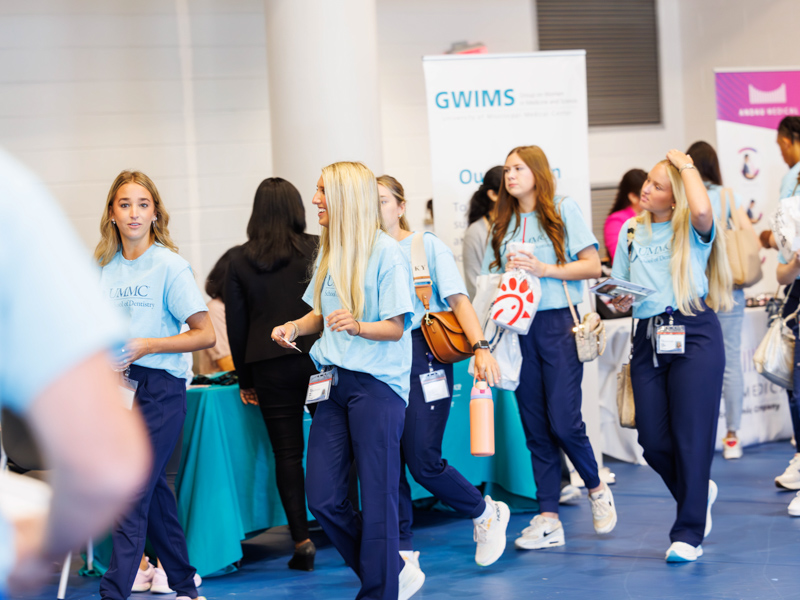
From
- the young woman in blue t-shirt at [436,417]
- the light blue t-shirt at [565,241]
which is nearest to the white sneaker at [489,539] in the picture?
the young woman in blue t-shirt at [436,417]

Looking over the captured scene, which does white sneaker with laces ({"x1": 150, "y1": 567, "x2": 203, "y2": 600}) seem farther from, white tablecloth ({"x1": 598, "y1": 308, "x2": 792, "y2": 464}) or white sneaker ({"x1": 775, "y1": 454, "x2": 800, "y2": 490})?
white sneaker ({"x1": 775, "y1": 454, "x2": 800, "y2": 490})

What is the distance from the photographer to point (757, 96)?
5676mm

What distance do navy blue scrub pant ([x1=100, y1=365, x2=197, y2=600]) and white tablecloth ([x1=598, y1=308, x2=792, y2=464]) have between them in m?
2.73

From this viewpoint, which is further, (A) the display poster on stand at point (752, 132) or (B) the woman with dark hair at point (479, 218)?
(A) the display poster on stand at point (752, 132)

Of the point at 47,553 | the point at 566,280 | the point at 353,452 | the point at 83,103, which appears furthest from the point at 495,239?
the point at 83,103

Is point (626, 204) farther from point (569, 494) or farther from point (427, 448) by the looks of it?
point (427, 448)

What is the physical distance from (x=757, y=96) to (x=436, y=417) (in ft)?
12.5

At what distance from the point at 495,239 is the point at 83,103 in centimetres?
347

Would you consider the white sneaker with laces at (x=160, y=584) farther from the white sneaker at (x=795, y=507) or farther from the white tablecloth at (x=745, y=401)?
the white tablecloth at (x=745, y=401)

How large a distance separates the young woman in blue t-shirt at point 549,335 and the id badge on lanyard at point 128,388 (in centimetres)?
145

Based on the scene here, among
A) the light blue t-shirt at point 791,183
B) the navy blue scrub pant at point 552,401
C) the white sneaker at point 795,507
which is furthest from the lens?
the light blue t-shirt at point 791,183

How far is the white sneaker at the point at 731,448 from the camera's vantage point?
484cm

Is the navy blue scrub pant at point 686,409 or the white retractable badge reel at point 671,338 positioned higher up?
the white retractable badge reel at point 671,338

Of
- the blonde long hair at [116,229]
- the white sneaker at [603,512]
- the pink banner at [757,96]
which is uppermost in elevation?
the pink banner at [757,96]
